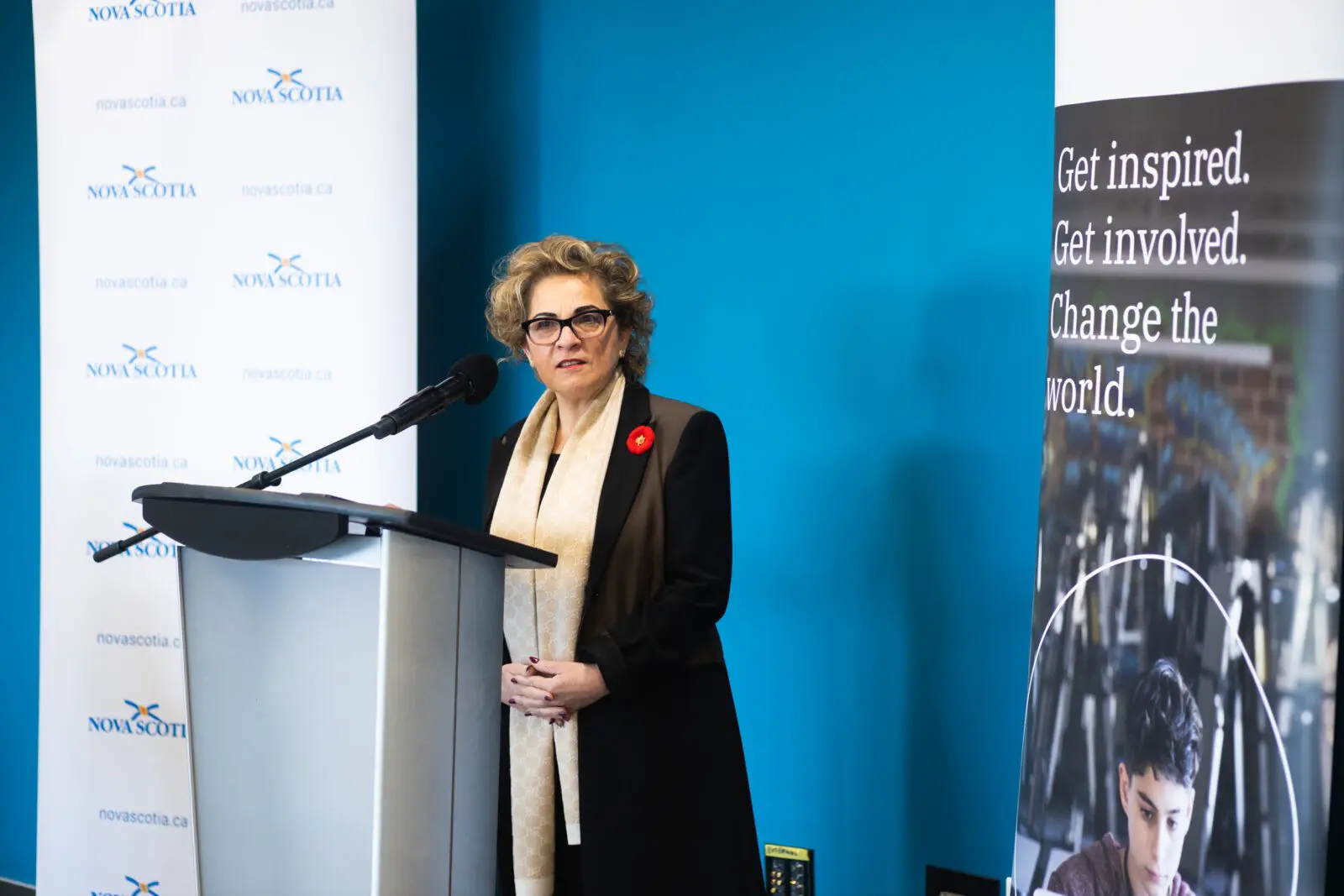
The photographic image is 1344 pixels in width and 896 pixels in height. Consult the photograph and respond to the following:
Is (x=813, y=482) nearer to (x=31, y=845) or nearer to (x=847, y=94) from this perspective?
(x=847, y=94)

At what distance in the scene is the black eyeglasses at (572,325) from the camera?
2.39 meters

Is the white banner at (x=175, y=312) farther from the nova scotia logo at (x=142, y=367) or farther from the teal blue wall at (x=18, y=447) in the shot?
the teal blue wall at (x=18, y=447)

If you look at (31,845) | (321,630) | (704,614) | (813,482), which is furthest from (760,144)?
(31,845)

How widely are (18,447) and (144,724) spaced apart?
145 centimetres

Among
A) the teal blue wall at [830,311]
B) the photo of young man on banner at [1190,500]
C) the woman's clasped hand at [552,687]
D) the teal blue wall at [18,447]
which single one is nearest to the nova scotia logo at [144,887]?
the teal blue wall at [18,447]

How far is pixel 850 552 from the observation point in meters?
3.27

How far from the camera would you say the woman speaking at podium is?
2225 mm

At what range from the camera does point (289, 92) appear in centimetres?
330

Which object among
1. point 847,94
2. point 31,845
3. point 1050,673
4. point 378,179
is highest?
point 847,94

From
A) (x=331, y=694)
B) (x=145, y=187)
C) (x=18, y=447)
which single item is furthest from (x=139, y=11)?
(x=331, y=694)

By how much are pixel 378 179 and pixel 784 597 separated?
1.52 meters

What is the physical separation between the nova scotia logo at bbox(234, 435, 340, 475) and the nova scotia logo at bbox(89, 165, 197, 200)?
0.71 metres

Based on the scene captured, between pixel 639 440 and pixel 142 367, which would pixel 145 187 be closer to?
pixel 142 367

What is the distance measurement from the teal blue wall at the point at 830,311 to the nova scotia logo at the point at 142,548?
32.6 inches
